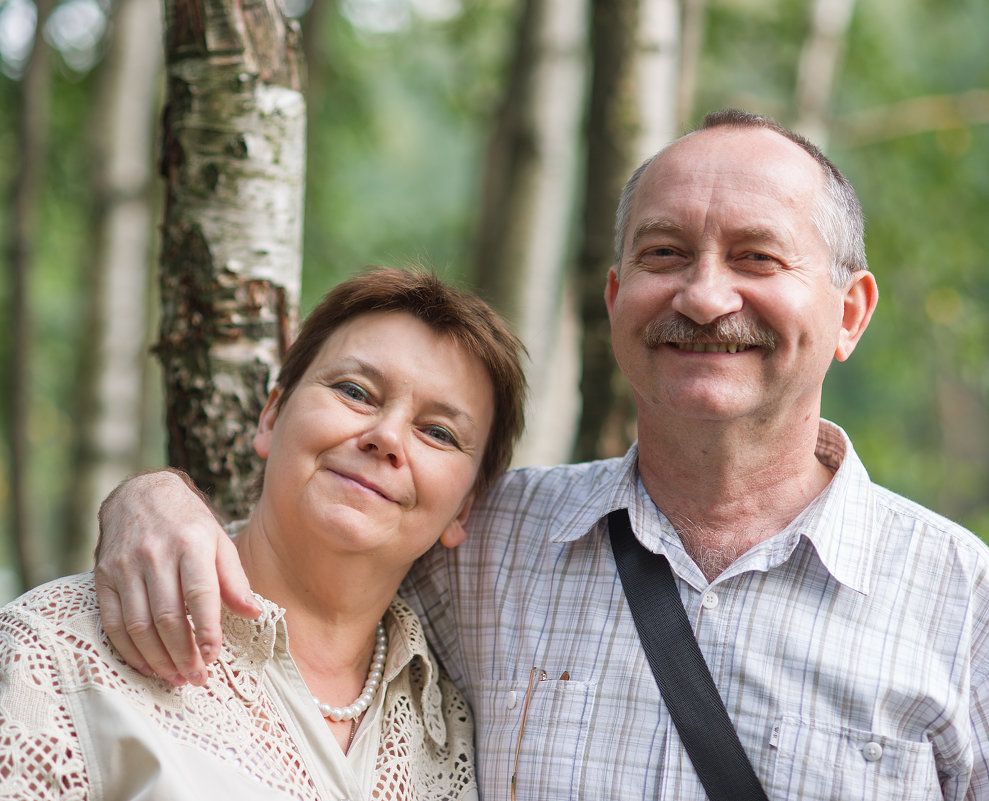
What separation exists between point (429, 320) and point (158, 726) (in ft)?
3.94

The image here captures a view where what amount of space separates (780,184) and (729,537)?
0.91 meters

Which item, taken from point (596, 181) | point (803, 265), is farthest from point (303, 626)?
point (596, 181)

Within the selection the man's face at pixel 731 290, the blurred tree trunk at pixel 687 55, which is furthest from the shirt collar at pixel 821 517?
the blurred tree trunk at pixel 687 55

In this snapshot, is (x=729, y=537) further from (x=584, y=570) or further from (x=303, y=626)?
(x=303, y=626)

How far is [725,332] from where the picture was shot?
2.55 m

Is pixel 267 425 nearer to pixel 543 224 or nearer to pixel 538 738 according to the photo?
pixel 538 738

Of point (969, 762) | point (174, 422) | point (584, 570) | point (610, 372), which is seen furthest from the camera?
point (610, 372)

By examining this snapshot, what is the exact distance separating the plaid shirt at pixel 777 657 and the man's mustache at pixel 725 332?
0.42 m

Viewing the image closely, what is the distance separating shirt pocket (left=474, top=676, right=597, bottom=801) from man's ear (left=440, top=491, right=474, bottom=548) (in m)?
0.40

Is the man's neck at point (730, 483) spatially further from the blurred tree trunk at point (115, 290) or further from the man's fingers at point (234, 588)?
the blurred tree trunk at point (115, 290)

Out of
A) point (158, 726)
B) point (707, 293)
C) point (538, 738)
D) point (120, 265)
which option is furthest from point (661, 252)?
point (120, 265)

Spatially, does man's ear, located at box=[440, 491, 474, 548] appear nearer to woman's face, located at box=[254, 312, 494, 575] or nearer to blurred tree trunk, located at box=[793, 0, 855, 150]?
woman's face, located at box=[254, 312, 494, 575]

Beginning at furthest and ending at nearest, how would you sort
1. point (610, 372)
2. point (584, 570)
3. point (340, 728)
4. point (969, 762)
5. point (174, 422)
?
point (610, 372)
point (174, 422)
point (584, 570)
point (340, 728)
point (969, 762)

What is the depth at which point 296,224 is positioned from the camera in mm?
3283
